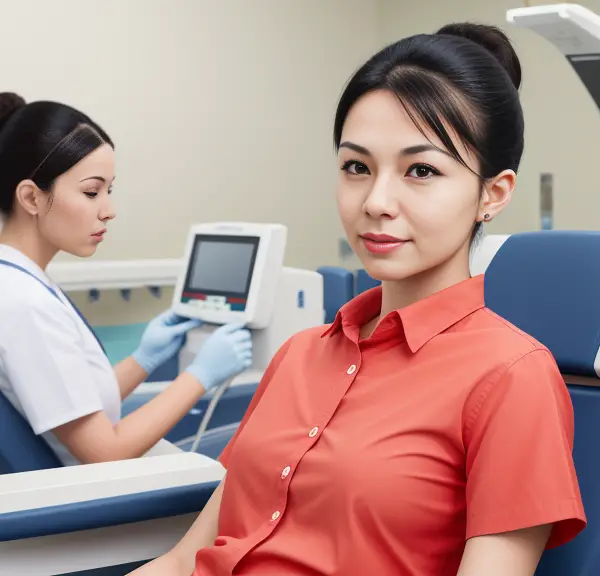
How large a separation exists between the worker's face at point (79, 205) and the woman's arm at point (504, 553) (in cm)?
116

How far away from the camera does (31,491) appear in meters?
1.25

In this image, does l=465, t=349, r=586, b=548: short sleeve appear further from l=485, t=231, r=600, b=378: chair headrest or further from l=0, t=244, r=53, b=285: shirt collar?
l=0, t=244, r=53, b=285: shirt collar

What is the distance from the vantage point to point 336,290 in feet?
9.51

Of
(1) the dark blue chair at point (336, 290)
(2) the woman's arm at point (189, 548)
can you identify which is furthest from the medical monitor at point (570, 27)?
(1) the dark blue chair at point (336, 290)

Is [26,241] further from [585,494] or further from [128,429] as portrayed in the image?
[585,494]

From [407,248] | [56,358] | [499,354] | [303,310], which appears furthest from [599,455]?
[303,310]

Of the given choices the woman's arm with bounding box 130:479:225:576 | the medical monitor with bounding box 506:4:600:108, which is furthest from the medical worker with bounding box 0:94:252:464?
the medical monitor with bounding box 506:4:600:108

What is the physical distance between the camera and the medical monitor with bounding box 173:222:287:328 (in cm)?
208

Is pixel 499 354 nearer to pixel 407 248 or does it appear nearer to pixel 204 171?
pixel 407 248

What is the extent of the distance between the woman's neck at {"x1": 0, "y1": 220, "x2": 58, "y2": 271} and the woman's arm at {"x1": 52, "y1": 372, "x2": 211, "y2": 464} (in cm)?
38

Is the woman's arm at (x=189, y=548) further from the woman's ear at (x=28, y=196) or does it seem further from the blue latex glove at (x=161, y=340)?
the blue latex glove at (x=161, y=340)

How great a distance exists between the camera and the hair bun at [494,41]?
3.71 ft

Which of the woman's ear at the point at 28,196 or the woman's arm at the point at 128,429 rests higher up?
the woman's ear at the point at 28,196

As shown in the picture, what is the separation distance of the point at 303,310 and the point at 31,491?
116cm
